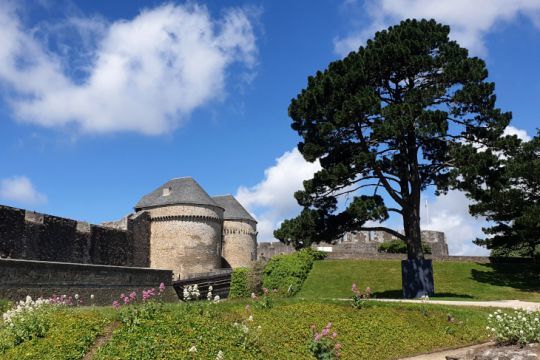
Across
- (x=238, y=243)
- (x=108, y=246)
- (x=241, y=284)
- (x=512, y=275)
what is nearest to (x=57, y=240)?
(x=108, y=246)

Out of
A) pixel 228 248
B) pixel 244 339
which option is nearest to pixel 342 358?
pixel 244 339

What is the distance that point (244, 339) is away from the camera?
9164 mm

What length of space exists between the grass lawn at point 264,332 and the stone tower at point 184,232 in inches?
1158

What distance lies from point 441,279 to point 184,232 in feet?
71.5

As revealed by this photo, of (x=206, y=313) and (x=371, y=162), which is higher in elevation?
(x=371, y=162)

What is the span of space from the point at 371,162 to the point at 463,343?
10.3m

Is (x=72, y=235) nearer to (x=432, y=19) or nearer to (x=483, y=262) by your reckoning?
(x=432, y=19)

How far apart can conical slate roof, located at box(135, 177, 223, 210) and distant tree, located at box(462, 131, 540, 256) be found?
23.4 meters

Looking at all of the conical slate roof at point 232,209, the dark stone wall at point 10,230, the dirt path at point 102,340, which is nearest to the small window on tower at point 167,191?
the conical slate roof at point 232,209

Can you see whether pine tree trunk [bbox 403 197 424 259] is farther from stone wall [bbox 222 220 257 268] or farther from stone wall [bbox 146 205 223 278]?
stone wall [bbox 222 220 257 268]

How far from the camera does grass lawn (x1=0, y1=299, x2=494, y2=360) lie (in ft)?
27.2

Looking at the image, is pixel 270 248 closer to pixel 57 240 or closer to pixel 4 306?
pixel 57 240

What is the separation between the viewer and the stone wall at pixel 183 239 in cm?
4150

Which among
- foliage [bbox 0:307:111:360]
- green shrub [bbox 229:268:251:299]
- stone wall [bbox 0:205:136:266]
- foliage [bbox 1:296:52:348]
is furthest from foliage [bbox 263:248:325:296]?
foliage [bbox 1:296:52:348]
